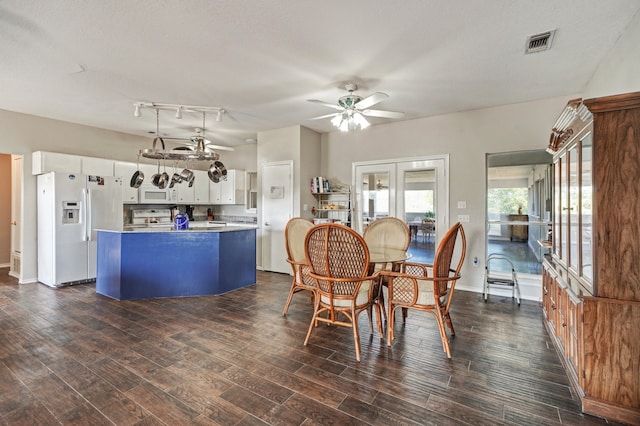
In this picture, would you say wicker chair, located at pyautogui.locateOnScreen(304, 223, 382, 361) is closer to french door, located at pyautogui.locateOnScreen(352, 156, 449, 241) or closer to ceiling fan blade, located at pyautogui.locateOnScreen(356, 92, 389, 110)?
ceiling fan blade, located at pyautogui.locateOnScreen(356, 92, 389, 110)

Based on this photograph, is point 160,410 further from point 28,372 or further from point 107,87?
point 107,87

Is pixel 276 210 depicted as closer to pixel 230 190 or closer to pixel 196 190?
pixel 230 190

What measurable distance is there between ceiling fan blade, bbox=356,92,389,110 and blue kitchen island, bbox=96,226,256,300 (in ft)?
8.13

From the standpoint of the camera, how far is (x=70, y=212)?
185 inches

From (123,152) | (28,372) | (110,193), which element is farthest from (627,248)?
(123,152)

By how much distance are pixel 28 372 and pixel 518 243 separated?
549cm

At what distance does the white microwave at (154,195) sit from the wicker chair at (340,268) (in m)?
4.69

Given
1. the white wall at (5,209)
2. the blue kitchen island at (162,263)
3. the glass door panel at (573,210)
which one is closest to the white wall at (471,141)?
the glass door panel at (573,210)

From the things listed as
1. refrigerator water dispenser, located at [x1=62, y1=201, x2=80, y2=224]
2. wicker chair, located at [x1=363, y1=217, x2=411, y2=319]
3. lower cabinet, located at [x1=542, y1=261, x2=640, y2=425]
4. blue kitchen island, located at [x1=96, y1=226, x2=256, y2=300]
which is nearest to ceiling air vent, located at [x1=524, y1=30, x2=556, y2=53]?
wicker chair, located at [x1=363, y1=217, x2=411, y2=319]

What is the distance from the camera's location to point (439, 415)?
178 cm

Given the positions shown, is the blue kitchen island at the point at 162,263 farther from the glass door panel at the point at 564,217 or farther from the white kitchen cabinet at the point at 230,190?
the glass door panel at the point at 564,217

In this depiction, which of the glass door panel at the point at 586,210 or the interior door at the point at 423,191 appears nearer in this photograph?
the glass door panel at the point at 586,210

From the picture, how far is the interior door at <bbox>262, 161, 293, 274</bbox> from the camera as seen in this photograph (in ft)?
18.5

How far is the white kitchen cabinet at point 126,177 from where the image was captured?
5.56 m
